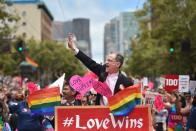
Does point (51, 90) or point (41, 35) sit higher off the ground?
point (41, 35)

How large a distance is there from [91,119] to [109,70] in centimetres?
92

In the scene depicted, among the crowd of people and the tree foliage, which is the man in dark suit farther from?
the tree foliage

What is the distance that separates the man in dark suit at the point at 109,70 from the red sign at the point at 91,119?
65 cm

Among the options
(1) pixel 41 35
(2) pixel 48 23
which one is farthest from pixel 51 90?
(2) pixel 48 23


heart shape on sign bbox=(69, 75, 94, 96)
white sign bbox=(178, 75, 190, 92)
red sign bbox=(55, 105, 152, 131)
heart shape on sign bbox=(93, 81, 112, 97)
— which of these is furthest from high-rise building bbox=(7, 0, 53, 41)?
red sign bbox=(55, 105, 152, 131)

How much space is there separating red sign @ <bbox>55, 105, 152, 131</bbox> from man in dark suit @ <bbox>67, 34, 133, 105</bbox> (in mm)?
655

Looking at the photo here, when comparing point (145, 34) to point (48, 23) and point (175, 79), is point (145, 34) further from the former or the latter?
point (48, 23)

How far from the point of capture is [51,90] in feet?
31.2

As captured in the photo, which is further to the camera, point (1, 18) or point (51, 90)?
point (1, 18)

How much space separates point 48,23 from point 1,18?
148 meters

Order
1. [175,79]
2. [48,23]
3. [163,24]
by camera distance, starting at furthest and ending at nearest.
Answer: [48,23] < [163,24] < [175,79]

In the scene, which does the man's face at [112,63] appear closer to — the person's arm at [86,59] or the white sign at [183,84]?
the person's arm at [86,59]

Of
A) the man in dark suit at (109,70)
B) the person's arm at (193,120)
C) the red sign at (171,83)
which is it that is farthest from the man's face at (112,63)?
the red sign at (171,83)

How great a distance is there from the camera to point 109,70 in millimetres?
9086
